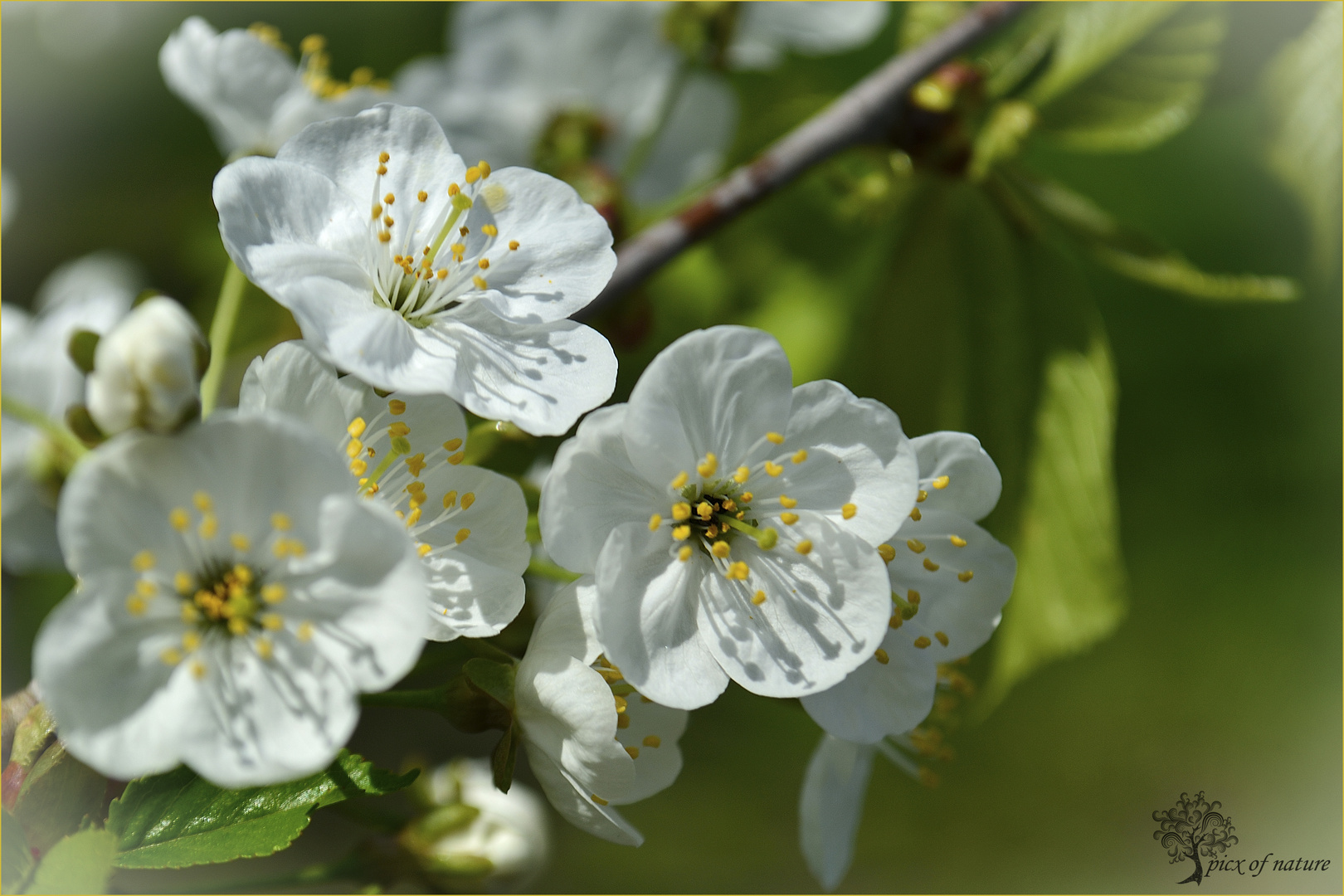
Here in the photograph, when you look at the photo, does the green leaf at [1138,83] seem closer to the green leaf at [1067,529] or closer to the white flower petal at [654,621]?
the green leaf at [1067,529]

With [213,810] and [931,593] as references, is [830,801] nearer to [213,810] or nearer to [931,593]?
[931,593]

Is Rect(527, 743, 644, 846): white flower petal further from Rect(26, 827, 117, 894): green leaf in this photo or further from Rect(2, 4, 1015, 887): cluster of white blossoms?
Rect(26, 827, 117, 894): green leaf

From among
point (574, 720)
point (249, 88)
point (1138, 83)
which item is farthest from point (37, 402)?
point (1138, 83)

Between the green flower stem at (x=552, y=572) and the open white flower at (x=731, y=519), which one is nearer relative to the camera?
the open white flower at (x=731, y=519)

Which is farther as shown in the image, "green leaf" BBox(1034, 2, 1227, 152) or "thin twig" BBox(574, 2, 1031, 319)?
"green leaf" BBox(1034, 2, 1227, 152)

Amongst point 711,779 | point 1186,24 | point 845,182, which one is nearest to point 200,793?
point 845,182

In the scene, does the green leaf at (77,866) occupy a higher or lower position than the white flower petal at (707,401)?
lower

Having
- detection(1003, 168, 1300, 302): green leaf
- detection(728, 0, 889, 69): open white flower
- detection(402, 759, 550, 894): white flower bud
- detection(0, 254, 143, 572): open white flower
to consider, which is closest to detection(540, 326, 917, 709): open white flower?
detection(402, 759, 550, 894): white flower bud

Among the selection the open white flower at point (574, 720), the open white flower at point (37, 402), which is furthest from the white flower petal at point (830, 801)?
the open white flower at point (37, 402)
